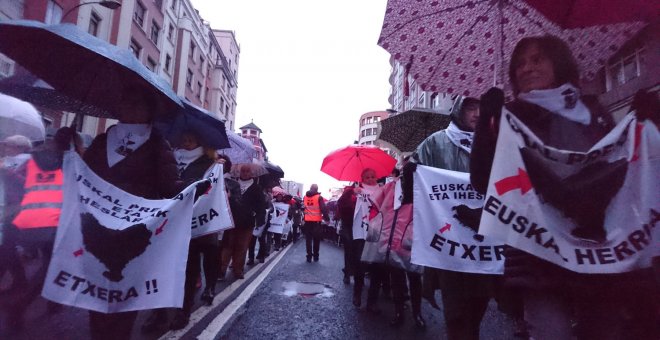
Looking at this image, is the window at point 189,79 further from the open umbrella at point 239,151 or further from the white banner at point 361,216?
the white banner at point 361,216

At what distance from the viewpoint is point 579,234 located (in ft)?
5.37

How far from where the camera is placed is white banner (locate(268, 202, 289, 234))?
1210 centimetres

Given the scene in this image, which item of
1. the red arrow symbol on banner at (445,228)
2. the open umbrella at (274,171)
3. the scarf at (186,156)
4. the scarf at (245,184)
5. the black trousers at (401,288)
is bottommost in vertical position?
the black trousers at (401,288)

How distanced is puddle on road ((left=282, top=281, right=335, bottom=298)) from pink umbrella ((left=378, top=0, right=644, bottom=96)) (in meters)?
4.22

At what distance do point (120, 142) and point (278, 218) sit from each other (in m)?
9.78

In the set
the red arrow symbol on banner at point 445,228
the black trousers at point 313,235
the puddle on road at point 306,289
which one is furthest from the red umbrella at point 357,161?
the red arrow symbol on banner at point 445,228

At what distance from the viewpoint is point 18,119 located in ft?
11.7

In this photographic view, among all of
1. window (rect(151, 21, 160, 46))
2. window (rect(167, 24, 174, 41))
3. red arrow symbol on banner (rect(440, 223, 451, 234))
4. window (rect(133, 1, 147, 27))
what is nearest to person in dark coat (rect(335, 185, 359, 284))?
red arrow symbol on banner (rect(440, 223, 451, 234))

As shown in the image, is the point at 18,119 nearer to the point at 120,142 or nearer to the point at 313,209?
the point at 120,142

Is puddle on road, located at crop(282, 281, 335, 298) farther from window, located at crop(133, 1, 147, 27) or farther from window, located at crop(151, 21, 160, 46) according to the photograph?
window, located at crop(151, 21, 160, 46)

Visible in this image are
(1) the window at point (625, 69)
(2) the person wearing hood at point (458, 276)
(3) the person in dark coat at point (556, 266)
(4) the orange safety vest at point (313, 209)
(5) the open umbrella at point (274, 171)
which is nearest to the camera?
(3) the person in dark coat at point (556, 266)

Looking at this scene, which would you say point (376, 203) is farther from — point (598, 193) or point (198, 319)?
point (598, 193)

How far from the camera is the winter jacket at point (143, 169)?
2721 mm

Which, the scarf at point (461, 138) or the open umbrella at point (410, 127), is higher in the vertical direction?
the open umbrella at point (410, 127)
